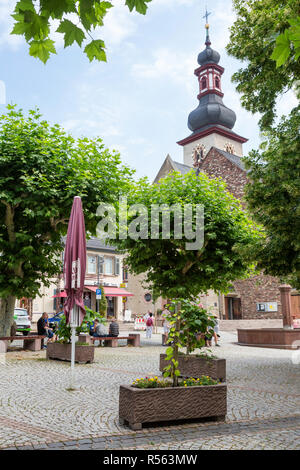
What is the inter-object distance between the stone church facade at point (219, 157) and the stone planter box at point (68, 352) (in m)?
24.7

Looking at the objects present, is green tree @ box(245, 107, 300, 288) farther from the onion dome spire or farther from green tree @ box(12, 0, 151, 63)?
the onion dome spire

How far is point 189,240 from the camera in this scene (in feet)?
56.8

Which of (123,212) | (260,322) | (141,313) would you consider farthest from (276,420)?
(141,313)

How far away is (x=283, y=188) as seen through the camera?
31.8ft

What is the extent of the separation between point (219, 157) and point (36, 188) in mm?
29720

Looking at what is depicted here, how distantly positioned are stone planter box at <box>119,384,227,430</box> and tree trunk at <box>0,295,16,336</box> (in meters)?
10.7

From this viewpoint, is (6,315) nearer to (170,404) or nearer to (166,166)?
(170,404)

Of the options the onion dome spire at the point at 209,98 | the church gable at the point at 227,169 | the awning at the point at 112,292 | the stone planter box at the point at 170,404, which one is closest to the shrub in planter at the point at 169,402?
the stone planter box at the point at 170,404

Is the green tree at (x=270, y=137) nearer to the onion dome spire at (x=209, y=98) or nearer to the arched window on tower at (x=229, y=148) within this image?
the arched window on tower at (x=229, y=148)

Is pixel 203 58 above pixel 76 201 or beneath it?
above

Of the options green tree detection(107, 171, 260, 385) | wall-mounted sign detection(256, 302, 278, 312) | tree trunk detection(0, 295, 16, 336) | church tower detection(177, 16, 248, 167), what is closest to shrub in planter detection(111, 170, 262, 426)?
green tree detection(107, 171, 260, 385)

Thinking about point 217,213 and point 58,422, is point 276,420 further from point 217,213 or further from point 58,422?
point 217,213

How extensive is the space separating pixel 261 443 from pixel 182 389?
1.23 metres

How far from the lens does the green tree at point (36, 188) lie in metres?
14.1
